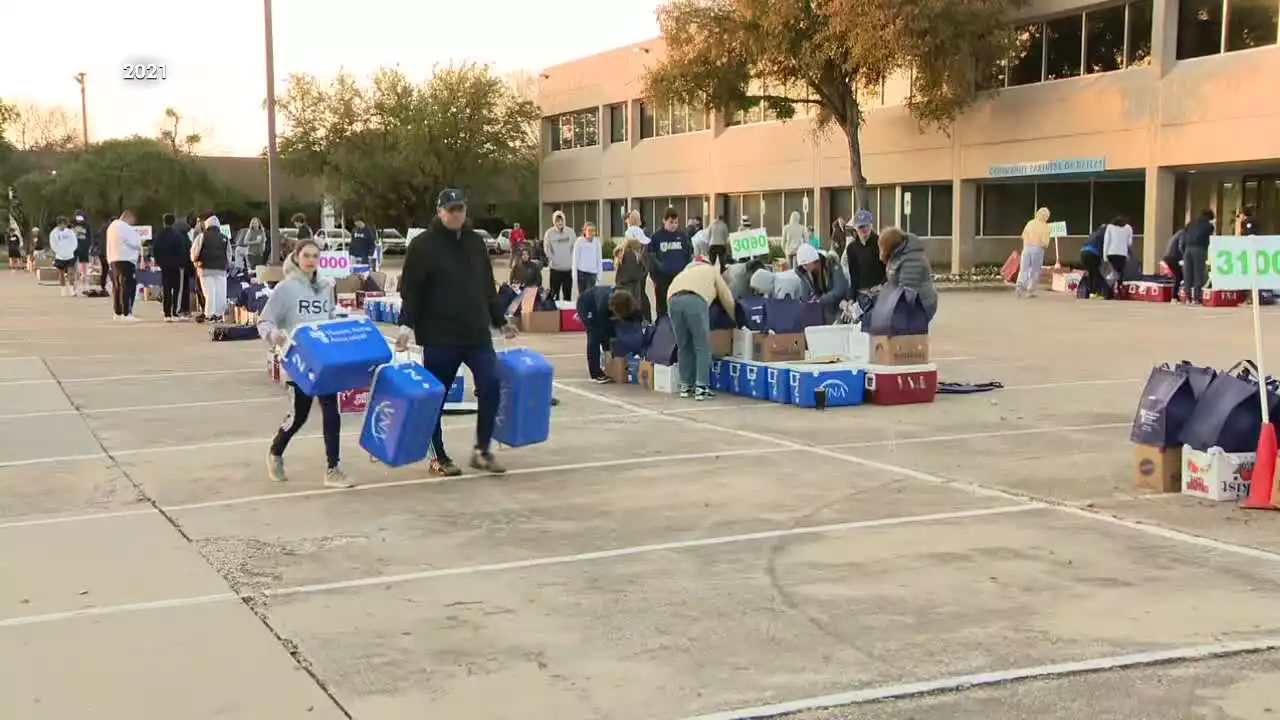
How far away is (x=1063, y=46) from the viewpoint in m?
35.3

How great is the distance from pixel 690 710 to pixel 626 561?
2.04 m

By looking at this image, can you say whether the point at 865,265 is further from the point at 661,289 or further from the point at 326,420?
the point at 326,420

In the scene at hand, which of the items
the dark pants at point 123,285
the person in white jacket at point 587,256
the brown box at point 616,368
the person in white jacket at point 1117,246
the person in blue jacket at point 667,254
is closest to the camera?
the brown box at point 616,368

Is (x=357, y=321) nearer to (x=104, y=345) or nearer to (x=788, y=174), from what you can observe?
(x=104, y=345)

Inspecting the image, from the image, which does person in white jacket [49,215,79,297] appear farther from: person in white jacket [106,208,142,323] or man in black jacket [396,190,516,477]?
man in black jacket [396,190,516,477]

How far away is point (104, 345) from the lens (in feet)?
59.1

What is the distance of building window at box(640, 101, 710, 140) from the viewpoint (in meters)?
51.2

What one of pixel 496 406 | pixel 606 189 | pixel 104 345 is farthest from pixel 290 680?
pixel 606 189

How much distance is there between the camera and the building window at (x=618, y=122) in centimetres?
5691

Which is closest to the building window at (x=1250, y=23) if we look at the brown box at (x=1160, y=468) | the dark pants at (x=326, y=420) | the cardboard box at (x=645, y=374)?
the cardboard box at (x=645, y=374)

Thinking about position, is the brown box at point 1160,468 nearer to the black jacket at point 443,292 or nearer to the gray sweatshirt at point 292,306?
the black jacket at point 443,292

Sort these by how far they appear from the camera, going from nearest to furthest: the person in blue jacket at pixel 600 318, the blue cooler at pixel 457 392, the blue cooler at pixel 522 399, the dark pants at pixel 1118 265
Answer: the blue cooler at pixel 522 399 → the blue cooler at pixel 457 392 → the person in blue jacket at pixel 600 318 → the dark pants at pixel 1118 265

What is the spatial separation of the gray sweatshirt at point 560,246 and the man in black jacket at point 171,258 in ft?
20.7

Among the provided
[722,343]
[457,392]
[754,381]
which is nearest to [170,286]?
[457,392]
